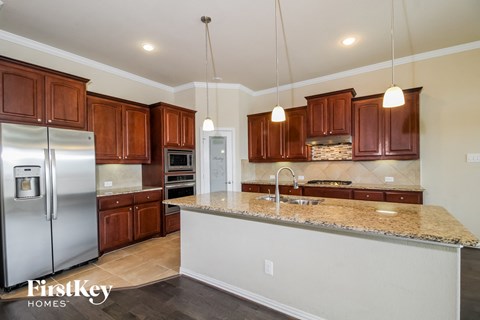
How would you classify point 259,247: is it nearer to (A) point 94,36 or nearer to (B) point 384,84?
(A) point 94,36

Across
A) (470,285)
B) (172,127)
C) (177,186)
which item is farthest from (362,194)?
(172,127)

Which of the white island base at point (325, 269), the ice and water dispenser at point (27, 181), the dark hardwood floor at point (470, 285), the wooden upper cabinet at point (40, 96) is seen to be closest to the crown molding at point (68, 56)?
the wooden upper cabinet at point (40, 96)

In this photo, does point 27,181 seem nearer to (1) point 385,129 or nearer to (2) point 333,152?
(2) point 333,152

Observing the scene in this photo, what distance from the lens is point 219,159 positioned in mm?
4930

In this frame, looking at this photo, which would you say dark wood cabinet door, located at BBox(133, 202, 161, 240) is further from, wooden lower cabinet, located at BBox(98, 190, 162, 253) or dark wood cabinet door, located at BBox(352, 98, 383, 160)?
dark wood cabinet door, located at BBox(352, 98, 383, 160)

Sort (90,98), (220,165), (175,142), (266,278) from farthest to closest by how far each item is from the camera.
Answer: (220,165) → (175,142) → (90,98) → (266,278)

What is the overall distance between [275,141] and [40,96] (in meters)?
3.81

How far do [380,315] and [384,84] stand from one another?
3735 mm

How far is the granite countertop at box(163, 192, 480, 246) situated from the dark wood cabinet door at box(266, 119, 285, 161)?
244cm

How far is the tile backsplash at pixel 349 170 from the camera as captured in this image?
3.76 meters

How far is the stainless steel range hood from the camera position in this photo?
391cm

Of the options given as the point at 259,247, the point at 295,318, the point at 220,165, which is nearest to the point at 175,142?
the point at 220,165

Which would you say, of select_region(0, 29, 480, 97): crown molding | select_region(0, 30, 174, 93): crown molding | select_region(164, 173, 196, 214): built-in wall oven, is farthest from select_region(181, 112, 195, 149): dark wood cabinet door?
select_region(0, 30, 174, 93): crown molding

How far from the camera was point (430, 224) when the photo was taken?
4.91 ft
